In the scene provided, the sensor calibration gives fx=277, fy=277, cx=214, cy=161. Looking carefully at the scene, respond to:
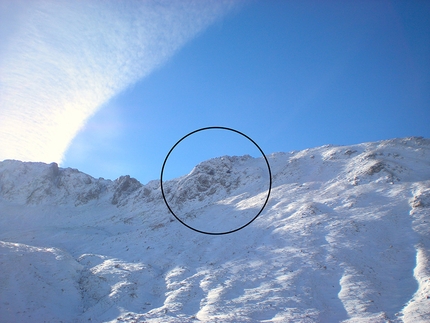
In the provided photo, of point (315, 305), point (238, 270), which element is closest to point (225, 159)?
point (238, 270)

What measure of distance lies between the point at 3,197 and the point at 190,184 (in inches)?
2474

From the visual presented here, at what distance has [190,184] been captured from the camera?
70.5m

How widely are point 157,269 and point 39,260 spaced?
12.2m

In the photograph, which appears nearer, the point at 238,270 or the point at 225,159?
the point at 238,270

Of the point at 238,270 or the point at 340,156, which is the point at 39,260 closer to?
the point at 238,270

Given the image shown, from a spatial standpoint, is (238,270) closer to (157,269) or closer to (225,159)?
(157,269)

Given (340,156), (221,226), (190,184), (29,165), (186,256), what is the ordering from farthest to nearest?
(29,165)
(190,184)
(340,156)
(221,226)
(186,256)

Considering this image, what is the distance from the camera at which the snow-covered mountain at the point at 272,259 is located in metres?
19.0

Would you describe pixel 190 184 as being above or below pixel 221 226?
above

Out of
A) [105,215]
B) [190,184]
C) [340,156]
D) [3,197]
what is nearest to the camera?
[340,156]

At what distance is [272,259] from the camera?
27.0 m

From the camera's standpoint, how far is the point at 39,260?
28.8m

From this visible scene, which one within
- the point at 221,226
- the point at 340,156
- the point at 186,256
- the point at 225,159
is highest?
the point at 225,159

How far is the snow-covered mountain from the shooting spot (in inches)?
748
